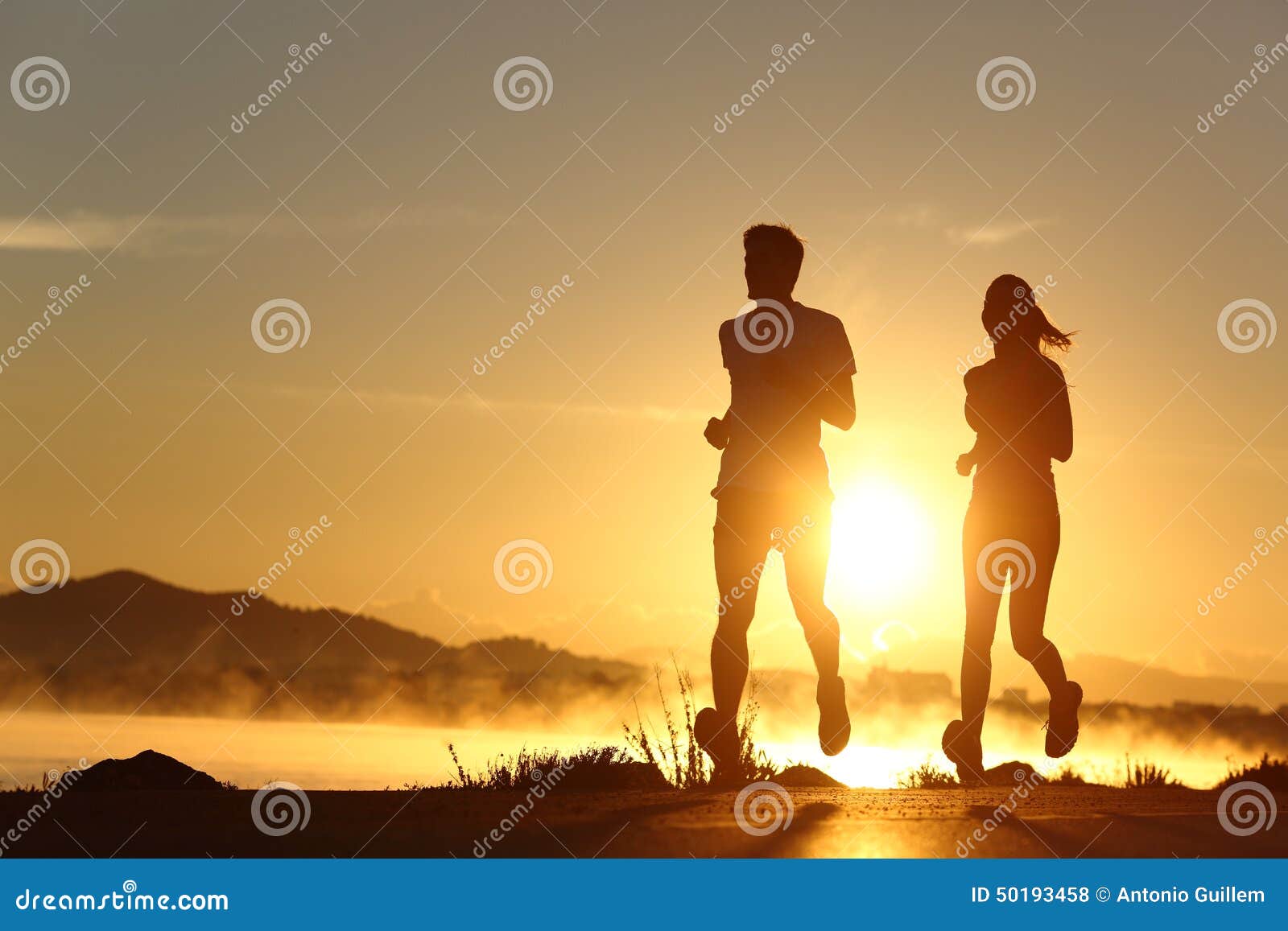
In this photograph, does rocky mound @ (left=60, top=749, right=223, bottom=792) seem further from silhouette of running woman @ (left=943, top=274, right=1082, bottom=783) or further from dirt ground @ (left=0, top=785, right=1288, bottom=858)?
silhouette of running woman @ (left=943, top=274, right=1082, bottom=783)

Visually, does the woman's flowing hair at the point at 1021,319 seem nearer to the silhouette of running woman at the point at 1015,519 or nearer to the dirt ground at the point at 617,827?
the silhouette of running woman at the point at 1015,519

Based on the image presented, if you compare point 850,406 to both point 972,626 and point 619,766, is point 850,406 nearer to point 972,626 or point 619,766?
point 972,626

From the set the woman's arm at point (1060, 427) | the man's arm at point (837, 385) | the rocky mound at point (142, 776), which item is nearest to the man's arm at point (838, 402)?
the man's arm at point (837, 385)

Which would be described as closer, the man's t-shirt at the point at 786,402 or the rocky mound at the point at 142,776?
the man's t-shirt at the point at 786,402

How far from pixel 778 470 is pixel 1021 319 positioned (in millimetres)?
2478

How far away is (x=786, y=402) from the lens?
363 inches

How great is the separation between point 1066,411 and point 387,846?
5677 millimetres

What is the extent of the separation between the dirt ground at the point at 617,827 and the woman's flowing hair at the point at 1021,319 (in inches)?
124

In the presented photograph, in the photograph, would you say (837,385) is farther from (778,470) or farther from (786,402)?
(778,470)

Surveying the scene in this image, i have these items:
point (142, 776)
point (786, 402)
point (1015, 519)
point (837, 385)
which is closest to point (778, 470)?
point (786, 402)

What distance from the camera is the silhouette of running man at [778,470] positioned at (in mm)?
9227

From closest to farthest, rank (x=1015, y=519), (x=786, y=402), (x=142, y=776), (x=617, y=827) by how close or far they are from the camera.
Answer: (x=617, y=827) < (x=786, y=402) < (x=1015, y=519) < (x=142, y=776)

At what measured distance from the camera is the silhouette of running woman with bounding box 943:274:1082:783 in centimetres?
1028

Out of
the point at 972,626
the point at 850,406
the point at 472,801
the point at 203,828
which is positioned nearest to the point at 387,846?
the point at 203,828
